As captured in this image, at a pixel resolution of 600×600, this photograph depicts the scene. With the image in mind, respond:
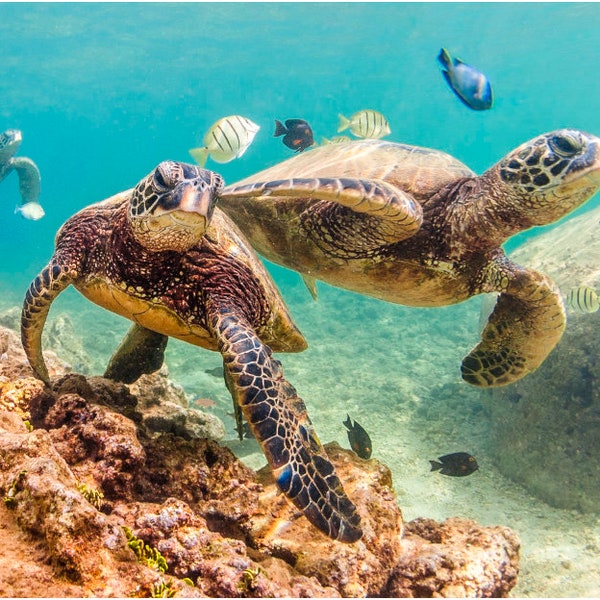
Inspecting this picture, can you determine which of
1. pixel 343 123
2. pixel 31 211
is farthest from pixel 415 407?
pixel 31 211

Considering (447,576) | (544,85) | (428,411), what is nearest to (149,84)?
(544,85)

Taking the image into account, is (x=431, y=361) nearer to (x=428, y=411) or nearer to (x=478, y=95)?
(x=428, y=411)

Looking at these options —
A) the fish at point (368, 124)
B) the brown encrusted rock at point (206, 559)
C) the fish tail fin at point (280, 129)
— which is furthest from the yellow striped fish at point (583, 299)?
the brown encrusted rock at point (206, 559)

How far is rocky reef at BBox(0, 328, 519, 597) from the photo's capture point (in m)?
1.51

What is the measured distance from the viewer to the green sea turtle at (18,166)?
10930 millimetres

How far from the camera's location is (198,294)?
10.2 ft

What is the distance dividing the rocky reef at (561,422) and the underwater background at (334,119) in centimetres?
27

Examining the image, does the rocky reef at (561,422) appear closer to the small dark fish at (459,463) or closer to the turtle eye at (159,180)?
the small dark fish at (459,463)

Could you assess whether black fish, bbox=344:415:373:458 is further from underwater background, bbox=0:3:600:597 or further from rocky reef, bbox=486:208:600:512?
rocky reef, bbox=486:208:600:512

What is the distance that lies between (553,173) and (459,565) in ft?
9.75

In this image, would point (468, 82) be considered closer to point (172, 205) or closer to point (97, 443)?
point (172, 205)

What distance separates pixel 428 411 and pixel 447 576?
6.39m

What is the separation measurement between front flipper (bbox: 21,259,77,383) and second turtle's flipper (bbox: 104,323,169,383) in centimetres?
89

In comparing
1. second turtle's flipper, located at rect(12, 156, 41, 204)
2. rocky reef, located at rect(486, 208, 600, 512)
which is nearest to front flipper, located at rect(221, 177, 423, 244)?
rocky reef, located at rect(486, 208, 600, 512)
